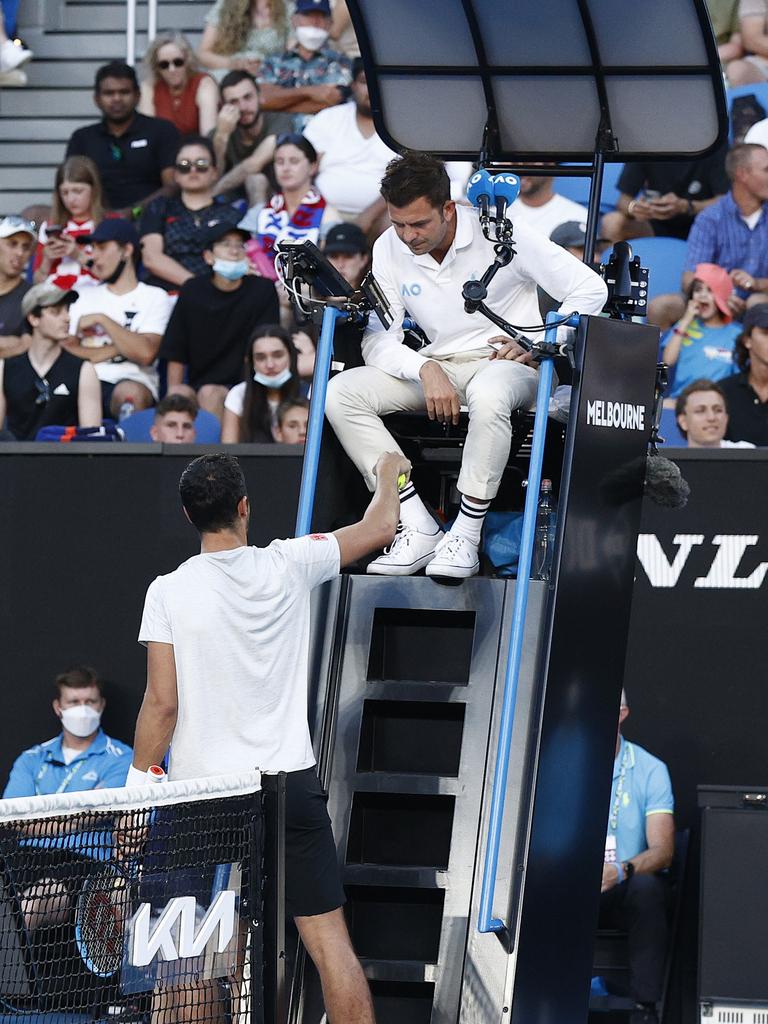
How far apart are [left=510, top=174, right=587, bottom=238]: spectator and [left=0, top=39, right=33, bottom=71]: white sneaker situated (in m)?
4.26

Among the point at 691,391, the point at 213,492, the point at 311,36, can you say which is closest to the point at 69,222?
the point at 311,36

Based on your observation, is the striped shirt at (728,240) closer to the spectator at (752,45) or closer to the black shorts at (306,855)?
the spectator at (752,45)

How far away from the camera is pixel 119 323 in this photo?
9.24m

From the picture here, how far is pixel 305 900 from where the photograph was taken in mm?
4488

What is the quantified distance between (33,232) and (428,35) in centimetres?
446

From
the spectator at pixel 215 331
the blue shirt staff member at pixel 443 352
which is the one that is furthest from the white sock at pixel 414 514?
the spectator at pixel 215 331

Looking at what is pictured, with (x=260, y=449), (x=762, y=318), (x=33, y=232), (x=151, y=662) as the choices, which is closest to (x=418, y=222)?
(x=151, y=662)

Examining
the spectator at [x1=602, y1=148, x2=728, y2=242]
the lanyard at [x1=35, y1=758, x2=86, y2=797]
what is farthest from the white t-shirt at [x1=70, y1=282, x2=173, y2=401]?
the spectator at [x1=602, y1=148, x2=728, y2=242]

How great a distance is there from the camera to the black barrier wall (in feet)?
23.7

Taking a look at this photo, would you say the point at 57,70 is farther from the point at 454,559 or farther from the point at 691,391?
the point at 454,559

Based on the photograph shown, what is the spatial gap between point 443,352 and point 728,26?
5688 mm

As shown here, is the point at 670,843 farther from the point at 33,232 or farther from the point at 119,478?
the point at 33,232

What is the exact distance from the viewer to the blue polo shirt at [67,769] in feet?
24.5

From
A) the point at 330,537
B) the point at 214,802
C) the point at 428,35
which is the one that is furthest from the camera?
the point at 428,35
